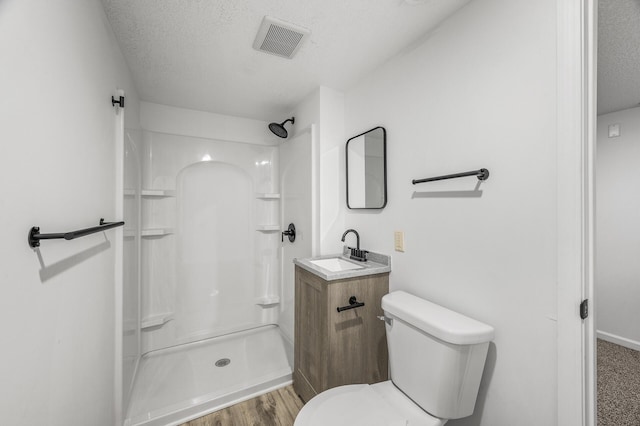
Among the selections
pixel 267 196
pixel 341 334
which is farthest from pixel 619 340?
pixel 267 196

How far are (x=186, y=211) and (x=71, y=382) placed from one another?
1.81m

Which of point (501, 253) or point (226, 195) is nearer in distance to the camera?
point (501, 253)

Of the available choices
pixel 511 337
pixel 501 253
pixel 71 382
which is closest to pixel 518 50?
pixel 501 253

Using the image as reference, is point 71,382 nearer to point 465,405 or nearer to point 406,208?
point 465,405

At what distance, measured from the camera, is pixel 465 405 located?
1082 mm

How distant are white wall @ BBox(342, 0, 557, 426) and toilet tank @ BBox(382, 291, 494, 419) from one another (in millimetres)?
128

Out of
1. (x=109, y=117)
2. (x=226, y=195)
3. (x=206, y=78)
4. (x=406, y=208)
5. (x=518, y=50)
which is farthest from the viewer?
(x=226, y=195)

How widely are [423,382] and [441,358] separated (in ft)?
0.54

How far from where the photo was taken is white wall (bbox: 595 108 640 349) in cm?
241

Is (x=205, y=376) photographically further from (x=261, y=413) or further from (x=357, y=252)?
(x=357, y=252)

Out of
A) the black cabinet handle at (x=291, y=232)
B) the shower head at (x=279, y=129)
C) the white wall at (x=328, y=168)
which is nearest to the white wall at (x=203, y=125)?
the shower head at (x=279, y=129)

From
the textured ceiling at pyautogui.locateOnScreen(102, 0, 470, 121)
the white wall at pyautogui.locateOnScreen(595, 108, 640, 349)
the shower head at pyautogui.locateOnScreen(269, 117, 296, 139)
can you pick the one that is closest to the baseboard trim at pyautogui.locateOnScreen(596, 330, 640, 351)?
the white wall at pyautogui.locateOnScreen(595, 108, 640, 349)

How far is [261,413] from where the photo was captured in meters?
1.66

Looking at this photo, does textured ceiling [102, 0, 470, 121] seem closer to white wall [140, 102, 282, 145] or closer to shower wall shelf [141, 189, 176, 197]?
white wall [140, 102, 282, 145]
